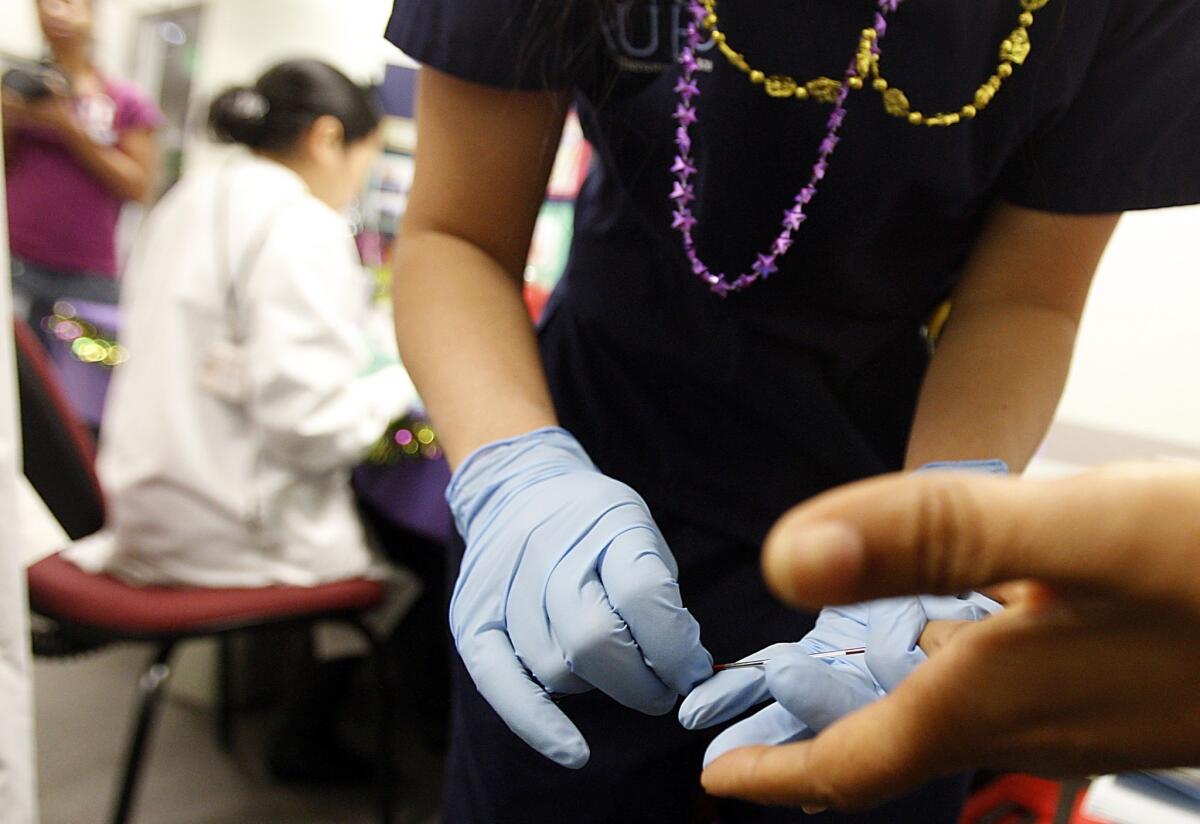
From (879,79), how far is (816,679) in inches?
13.2

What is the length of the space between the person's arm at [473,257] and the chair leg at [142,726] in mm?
819

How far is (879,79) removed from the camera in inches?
19.1

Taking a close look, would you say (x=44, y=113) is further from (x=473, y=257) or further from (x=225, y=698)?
(x=473, y=257)

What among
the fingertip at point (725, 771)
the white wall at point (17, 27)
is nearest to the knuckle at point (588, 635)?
the fingertip at point (725, 771)

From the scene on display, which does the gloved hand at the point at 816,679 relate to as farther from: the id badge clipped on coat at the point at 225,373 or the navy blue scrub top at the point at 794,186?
the id badge clipped on coat at the point at 225,373

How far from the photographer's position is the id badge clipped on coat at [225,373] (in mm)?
1263

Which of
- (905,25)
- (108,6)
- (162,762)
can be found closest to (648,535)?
(905,25)

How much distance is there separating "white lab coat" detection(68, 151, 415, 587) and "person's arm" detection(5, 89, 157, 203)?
1.12 m

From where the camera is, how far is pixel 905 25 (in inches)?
18.9

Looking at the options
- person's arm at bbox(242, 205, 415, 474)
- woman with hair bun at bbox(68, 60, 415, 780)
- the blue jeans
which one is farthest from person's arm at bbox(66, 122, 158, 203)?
person's arm at bbox(242, 205, 415, 474)

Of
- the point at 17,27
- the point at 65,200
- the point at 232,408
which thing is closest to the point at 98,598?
the point at 232,408

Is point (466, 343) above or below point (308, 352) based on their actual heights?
above

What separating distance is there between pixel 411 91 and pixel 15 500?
6.09 ft

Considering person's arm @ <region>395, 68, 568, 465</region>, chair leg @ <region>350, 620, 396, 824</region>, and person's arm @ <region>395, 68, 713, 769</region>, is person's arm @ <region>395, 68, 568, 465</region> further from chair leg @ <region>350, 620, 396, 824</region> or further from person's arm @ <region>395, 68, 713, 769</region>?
chair leg @ <region>350, 620, 396, 824</region>
